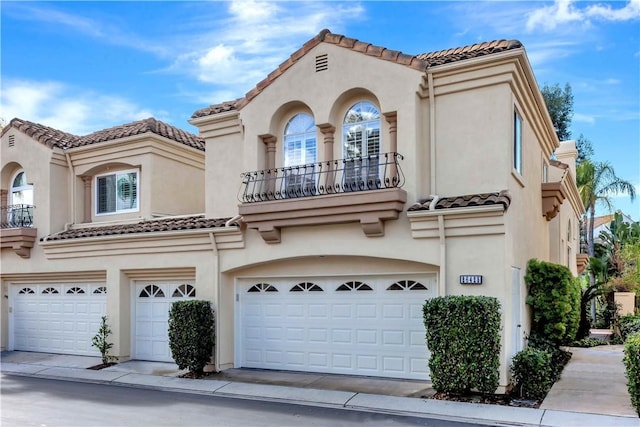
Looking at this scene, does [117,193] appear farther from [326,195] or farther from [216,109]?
[326,195]

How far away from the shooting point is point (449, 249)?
11008 mm

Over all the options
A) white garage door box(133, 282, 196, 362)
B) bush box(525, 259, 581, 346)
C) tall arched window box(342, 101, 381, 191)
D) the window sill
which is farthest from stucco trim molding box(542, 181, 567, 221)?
white garage door box(133, 282, 196, 362)

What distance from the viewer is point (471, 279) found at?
10.7 m

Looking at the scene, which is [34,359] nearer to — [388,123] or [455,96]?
[388,123]

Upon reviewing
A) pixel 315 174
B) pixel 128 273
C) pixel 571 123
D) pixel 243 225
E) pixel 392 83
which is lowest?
pixel 128 273

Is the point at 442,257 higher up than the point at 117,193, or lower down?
lower down

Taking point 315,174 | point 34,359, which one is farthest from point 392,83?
point 34,359

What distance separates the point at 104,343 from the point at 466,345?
9.60m

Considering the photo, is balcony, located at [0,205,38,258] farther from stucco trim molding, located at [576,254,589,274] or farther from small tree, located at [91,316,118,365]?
stucco trim molding, located at [576,254,589,274]

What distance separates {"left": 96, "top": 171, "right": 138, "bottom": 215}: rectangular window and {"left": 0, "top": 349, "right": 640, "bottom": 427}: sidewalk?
445 cm

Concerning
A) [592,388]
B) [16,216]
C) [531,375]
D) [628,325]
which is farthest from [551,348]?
[16,216]

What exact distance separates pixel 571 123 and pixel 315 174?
28.5 meters

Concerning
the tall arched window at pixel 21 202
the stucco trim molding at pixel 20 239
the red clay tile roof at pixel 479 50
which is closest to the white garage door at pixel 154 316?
the stucco trim molding at pixel 20 239

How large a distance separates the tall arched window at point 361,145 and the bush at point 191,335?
4.54 metres
